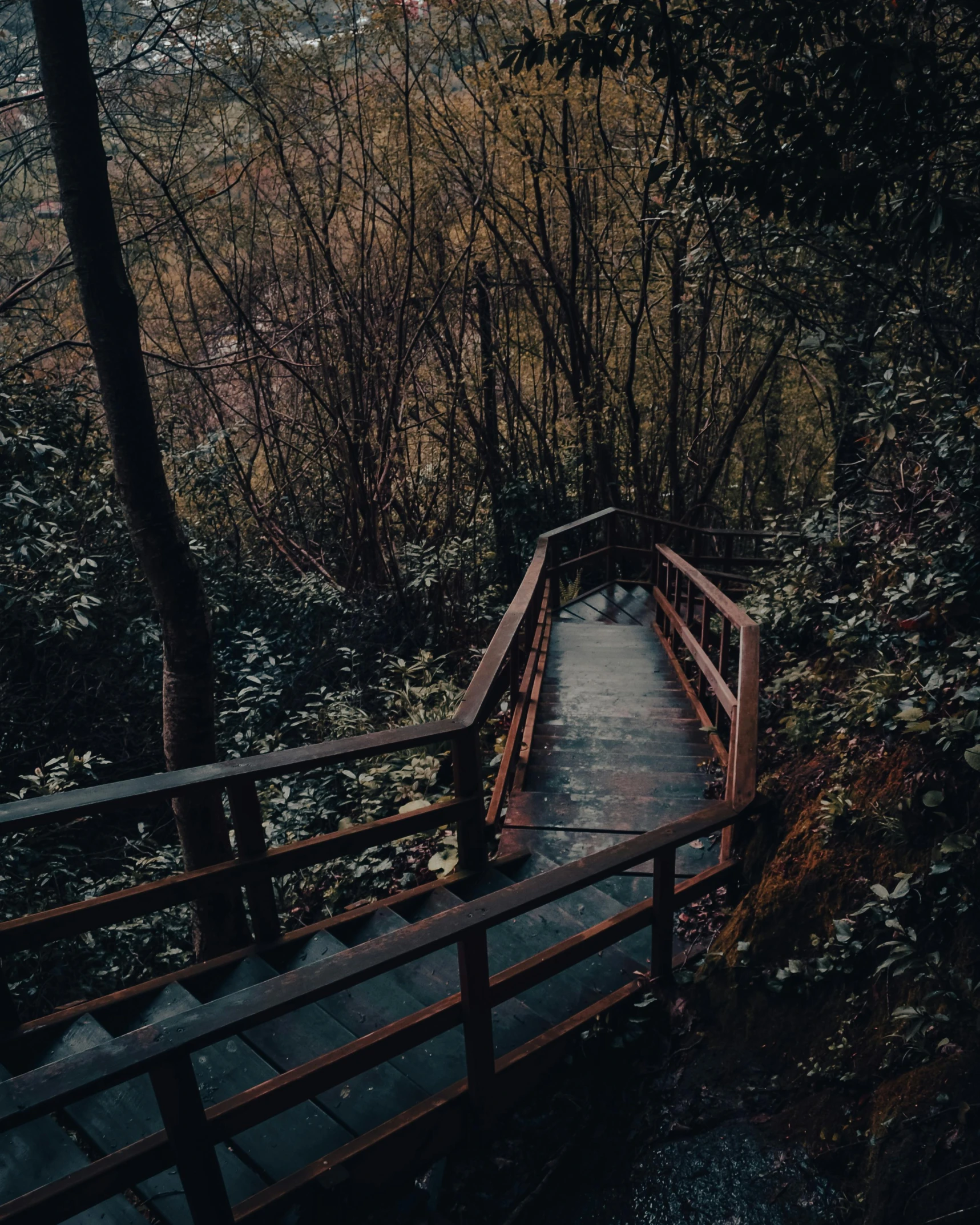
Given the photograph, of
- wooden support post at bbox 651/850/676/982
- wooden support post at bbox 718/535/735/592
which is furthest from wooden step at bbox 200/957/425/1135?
wooden support post at bbox 718/535/735/592

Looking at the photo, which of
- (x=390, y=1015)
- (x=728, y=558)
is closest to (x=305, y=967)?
(x=390, y=1015)

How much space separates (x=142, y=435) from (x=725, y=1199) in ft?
10.5

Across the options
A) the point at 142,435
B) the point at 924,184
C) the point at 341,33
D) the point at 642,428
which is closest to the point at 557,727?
the point at 142,435

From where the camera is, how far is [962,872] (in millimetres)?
2305

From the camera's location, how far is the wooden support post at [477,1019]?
217 cm

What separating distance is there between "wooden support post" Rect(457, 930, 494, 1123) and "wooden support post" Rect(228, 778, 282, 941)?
0.88 metres

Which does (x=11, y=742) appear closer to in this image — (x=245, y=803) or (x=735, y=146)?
(x=245, y=803)

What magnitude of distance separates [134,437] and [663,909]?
2.66 meters

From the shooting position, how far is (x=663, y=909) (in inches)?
107

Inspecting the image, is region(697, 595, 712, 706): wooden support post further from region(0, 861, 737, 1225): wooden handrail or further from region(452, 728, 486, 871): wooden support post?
region(0, 861, 737, 1225): wooden handrail

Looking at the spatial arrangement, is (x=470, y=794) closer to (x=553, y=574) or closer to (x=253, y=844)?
(x=253, y=844)

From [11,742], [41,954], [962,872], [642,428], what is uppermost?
[642,428]

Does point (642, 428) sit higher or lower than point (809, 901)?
higher

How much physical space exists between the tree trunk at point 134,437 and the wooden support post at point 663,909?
1783 millimetres
